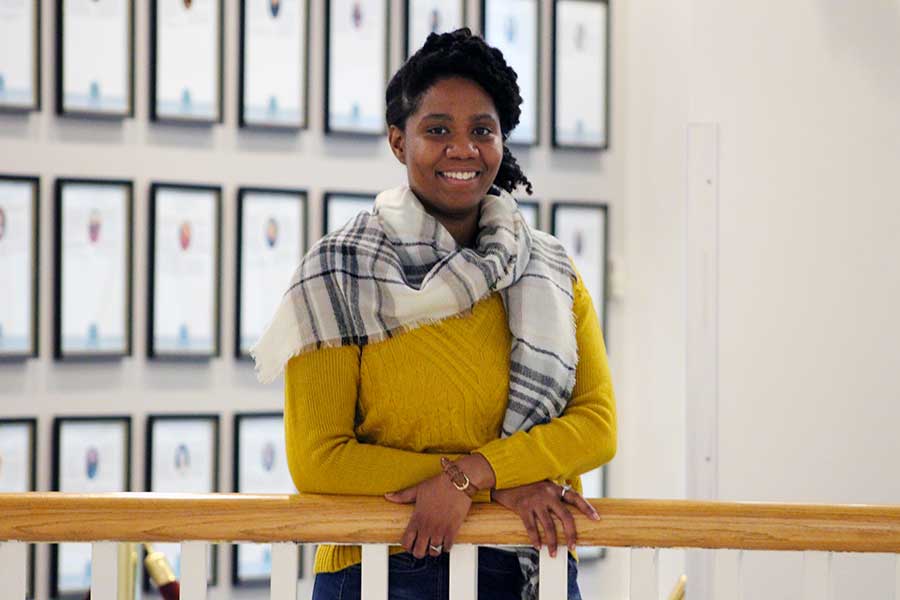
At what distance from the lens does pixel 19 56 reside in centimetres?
290

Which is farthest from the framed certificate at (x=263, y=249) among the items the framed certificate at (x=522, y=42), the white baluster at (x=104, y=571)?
the white baluster at (x=104, y=571)

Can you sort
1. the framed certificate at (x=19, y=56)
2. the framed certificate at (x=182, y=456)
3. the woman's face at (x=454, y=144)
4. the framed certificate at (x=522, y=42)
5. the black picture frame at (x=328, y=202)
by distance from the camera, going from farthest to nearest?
1. the framed certificate at (x=522, y=42)
2. the black picture frame at (x=328, y=202)
3. the framed certificate at (x=182, y=456)
4. the framed certificate at (x=19, y=56)
5. the woman's face at (x=454, y=144)

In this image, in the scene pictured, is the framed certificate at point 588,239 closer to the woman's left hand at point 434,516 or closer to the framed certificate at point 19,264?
the framed certificate at point 19,264

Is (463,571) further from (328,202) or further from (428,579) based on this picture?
(328,202)

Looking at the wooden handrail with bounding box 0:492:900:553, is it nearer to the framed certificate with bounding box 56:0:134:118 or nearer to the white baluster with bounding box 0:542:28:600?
the white baluster with bounding box 0:542:28:600

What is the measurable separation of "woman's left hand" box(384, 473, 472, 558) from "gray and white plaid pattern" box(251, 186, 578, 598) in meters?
0.17

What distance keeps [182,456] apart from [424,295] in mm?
1782

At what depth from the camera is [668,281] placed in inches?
125

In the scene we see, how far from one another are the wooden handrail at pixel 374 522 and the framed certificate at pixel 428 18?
83.6 inches

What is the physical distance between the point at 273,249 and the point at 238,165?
26 centimetres

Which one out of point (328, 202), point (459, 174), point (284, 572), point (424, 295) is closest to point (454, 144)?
point (459, 174)

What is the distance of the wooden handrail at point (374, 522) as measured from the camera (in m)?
1.31

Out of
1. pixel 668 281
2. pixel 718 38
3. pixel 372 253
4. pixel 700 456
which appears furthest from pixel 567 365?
pixel 668 281

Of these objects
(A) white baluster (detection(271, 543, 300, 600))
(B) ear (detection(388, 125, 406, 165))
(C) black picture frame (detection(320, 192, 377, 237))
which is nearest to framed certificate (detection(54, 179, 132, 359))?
(C) black picture frame (detection(320, 192, 377, 237))
